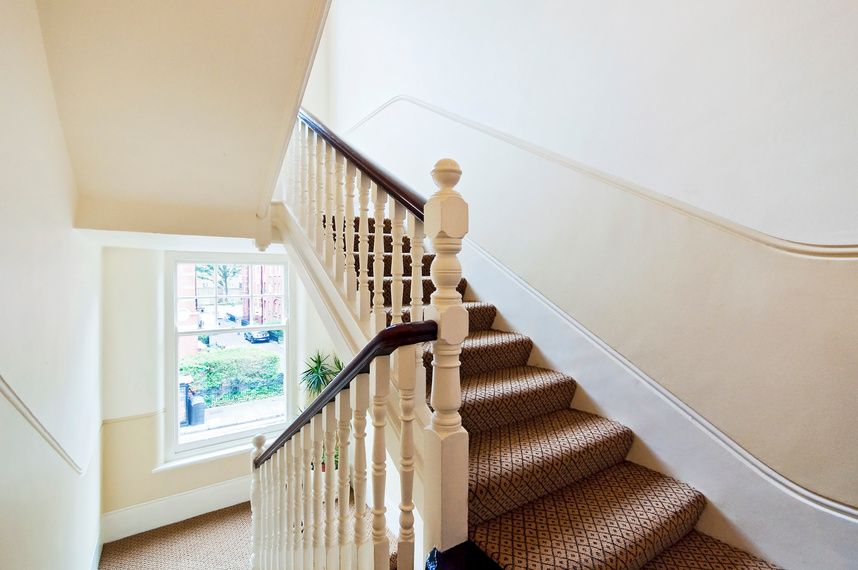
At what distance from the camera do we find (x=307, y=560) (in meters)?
1.40

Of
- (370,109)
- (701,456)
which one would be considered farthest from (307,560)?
(370,109)

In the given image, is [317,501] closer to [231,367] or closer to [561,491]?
[561,491]

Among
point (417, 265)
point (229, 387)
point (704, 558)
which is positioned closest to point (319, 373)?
point (229, 387)

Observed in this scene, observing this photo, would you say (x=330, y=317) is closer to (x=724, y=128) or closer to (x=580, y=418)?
(x=580, y=418)

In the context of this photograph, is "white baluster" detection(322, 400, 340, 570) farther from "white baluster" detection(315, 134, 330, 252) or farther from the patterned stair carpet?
"white baluster" detection(315, 134, 330, 252)

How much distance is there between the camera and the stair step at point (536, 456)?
123cm

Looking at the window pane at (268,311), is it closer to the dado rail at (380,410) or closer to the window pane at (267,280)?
the window pane at (267,280)

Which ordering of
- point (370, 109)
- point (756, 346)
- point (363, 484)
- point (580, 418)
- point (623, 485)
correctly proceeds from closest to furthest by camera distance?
point (363, 484), point (756, 346), point (623, 485), point (580, 418), point (370, 109)

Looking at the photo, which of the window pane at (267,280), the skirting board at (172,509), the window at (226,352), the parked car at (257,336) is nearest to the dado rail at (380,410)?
the skirting board at (172,509)

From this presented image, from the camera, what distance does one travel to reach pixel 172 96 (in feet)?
5.36

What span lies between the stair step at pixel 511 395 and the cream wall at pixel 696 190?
0.32 meters

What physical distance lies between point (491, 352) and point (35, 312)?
6.11ft

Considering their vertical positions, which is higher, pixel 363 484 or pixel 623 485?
pixel 363 484

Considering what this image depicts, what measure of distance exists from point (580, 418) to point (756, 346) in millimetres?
713
